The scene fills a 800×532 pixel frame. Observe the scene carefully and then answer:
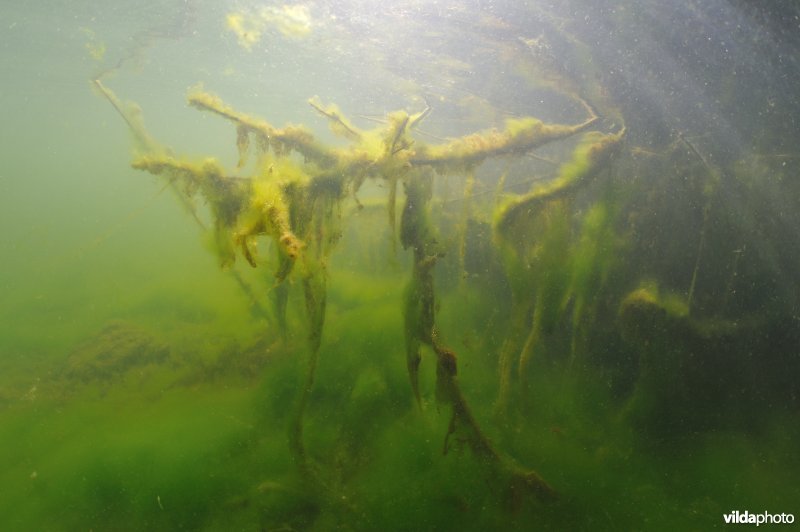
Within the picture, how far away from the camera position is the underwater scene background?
11.4ft

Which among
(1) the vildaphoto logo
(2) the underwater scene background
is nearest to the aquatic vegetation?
(2) the underwater scene background

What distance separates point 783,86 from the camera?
14.1 feet

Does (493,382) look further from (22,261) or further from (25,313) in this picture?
(22,261)

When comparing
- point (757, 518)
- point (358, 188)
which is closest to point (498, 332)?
point (757, 518)

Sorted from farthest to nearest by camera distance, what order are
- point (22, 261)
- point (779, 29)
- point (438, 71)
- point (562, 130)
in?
point (22, 261) → point (438, 71) → point (779, 29) → point (562, 130)

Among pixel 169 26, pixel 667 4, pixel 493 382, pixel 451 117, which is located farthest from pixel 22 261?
pixel 667 4

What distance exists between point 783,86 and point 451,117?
33.5 ft

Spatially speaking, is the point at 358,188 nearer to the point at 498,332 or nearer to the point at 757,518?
the point at 498,332

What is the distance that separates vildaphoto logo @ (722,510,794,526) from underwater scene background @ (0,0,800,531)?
9 centimetres

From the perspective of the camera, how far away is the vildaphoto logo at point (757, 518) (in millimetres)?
3820

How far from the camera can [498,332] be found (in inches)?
225

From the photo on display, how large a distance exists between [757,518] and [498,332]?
303 cm

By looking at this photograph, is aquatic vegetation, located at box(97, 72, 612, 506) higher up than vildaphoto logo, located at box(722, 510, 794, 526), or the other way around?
aquatic vegetation, located at box(97, 72, 612, 506)

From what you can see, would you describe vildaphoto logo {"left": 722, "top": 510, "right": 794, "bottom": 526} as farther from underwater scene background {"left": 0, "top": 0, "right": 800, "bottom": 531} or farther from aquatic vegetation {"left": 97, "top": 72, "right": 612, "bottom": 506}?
aquatic vegetation {"left": 97, "top": 72, "right": 612, "bottom": 506}
